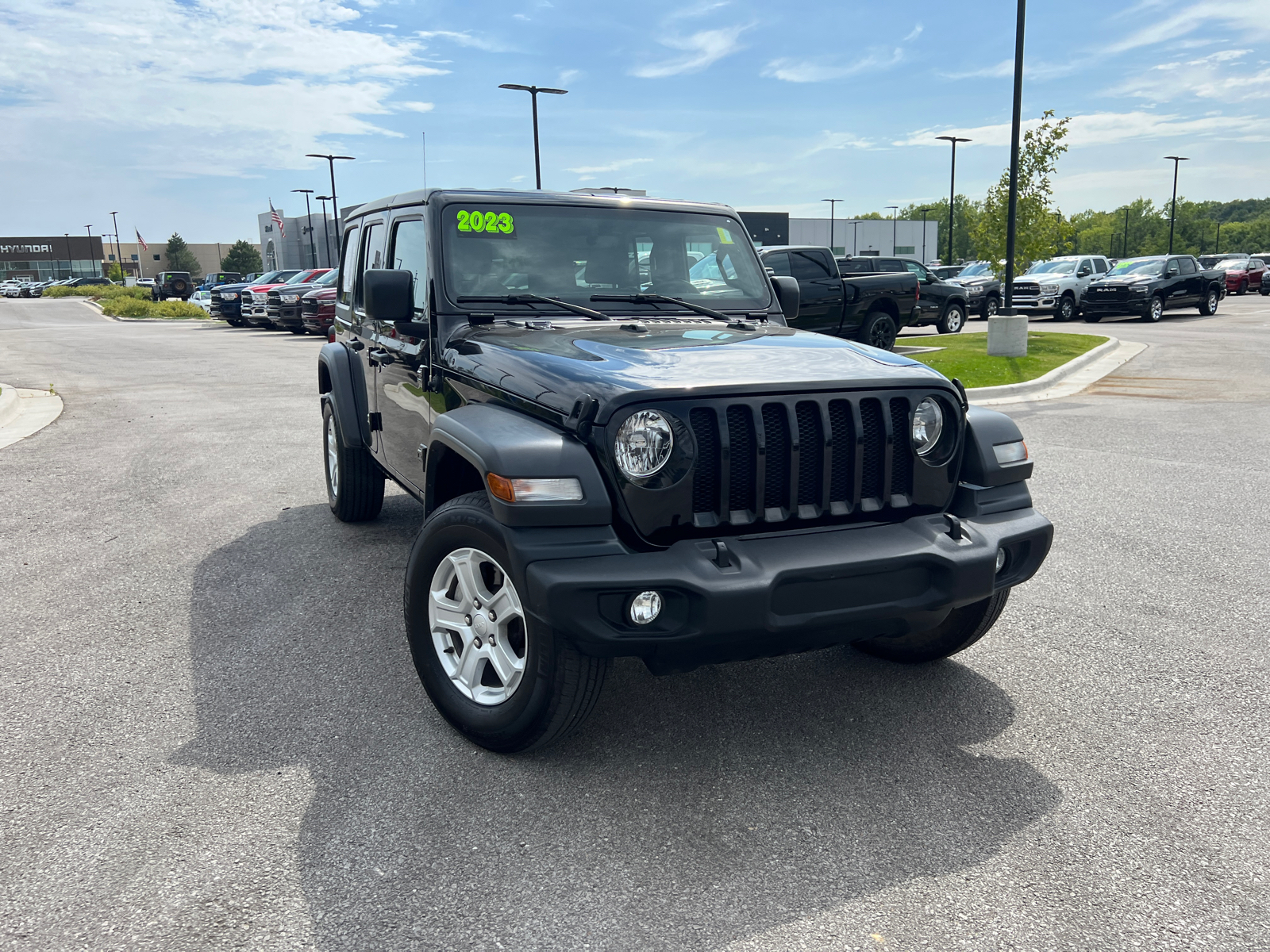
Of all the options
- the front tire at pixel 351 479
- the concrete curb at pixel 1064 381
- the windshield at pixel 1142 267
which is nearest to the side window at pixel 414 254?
the front tire at pixel 351 479

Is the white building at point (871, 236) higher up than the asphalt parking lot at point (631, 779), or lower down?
higher up

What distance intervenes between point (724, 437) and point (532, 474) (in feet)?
2.01

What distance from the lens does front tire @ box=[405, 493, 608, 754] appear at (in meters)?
3.17

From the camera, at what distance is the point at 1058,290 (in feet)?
92.9

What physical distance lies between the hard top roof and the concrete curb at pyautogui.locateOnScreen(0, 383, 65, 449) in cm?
722

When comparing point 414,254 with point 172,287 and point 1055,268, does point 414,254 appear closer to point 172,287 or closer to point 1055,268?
point 1055,268

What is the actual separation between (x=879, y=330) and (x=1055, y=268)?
49.5 ft

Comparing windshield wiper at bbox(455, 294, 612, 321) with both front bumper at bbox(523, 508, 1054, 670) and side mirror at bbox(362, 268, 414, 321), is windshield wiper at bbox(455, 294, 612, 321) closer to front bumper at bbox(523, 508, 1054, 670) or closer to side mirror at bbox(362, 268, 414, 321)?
side mirror at bbox(362, 268, 414, 321)

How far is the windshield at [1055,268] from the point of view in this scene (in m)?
29.4

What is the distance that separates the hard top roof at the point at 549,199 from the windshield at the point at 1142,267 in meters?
27.7

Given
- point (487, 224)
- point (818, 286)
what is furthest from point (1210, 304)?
point (487, 224)

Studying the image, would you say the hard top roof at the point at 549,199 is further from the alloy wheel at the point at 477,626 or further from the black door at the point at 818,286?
the black door at the point at 818,286

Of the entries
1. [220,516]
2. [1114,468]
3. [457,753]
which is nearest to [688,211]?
[457,753]

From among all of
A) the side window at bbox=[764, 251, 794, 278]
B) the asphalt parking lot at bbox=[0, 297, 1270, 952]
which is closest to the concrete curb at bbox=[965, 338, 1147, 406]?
the side window at bbox=[764, 251, 794, 278]
